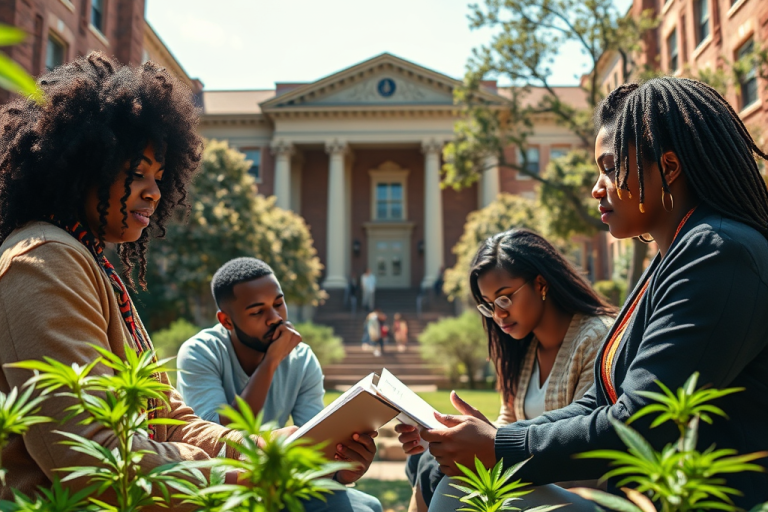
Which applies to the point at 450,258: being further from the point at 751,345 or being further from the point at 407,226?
the point at 751,345

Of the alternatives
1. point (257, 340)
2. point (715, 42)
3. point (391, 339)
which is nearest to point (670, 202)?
point (257, 340)

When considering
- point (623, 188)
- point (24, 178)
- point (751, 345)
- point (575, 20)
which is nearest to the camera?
point (751, 345)

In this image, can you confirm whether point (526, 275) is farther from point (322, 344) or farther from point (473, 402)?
point (322, 344)

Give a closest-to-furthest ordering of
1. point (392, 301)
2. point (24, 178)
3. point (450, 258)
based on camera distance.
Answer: point (24, 178) < point (392, 301) < point (450, 258)

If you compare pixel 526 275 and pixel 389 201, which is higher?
pixel 389 201

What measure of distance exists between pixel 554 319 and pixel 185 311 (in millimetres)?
21565

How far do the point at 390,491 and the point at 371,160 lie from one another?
1262 inches

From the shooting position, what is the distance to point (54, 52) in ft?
55.9

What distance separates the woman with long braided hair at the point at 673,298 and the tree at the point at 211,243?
19789mm

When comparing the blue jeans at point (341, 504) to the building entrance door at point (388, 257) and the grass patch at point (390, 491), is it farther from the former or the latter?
the building entrance door at point (388, 257)

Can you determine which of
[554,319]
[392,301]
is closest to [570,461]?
[554,319]

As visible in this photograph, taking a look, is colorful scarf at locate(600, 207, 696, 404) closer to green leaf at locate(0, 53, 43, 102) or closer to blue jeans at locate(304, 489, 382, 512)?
blue jeans at locate(304, 489, 382, 512)

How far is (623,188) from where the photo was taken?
2.21 metres

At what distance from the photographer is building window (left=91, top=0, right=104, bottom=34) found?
19422 mm
